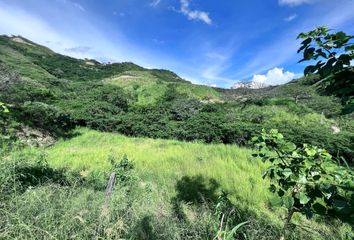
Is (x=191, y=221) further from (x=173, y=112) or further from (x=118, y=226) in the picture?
(x=173, y=112)

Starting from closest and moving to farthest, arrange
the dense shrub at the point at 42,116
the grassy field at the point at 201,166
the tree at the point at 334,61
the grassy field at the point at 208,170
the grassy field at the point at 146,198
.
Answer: the tree at the point at 334,61
the grassy field at the point at 146,198
the grassy field at the point at 208,170
the grassy field at the point at 201,166
the dense shrub at the point at 42,116

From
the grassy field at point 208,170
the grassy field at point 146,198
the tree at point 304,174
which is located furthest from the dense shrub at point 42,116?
the tree at point 304,174

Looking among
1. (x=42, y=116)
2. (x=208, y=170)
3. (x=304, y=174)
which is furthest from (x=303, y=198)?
(x=42, y=116)

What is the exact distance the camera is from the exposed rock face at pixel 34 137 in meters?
10.2

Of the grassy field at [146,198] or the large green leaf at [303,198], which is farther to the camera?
the grassy field at [146,198]

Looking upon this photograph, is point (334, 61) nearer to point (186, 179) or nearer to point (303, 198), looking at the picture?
point (303, 198)

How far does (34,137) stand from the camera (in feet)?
35.7

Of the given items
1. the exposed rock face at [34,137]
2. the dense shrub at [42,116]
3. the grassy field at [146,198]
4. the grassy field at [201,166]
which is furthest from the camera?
the dense shrub at [42,116]

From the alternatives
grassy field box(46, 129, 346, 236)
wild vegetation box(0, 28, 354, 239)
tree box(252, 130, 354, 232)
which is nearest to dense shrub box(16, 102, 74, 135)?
wild vegetation box(0, 28, 354, 239)

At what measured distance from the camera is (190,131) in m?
11.9

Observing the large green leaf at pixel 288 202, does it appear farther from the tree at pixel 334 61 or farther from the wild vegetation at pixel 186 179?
the tree at pixel 334 61

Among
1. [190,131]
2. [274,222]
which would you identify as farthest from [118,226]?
[190,131]

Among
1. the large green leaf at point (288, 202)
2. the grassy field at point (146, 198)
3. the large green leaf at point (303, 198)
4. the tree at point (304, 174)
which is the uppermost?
the tree at point (304, 174)

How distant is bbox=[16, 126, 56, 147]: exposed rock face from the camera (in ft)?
33.5
